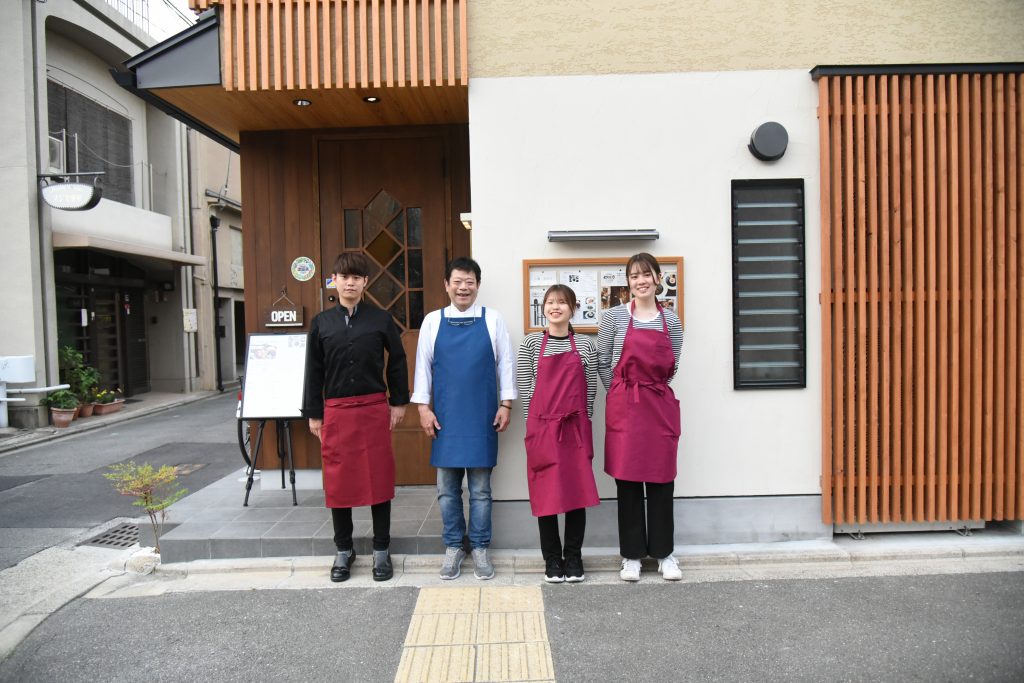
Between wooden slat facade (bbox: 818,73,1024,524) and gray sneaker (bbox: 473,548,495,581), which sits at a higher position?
wooden slat facade (bbox: 818,73,1024,524)

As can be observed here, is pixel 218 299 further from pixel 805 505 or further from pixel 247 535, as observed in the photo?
pixel 805 505

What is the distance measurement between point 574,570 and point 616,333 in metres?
1.56

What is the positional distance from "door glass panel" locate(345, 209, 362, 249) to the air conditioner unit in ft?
29.4

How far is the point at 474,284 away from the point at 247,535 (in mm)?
2456

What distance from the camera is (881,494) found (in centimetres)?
446

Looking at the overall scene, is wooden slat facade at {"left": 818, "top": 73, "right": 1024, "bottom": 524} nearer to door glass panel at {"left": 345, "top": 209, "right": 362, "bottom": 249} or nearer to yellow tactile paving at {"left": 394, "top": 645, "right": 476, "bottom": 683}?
yellow tactile paving at {"left": 394, "top": 645, "right": 476, "bottom": 683}

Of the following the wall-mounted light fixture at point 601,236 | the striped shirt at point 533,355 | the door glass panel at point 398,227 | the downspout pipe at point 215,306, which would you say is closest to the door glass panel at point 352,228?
the door glass panel at point 398,227

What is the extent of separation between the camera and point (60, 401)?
1091 cm

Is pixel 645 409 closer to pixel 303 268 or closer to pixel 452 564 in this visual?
pixel 452 564

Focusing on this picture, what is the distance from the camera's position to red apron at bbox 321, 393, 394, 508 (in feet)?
13.3

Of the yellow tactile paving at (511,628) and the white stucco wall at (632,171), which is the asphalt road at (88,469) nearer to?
the yellow tactile paving at (511,628)

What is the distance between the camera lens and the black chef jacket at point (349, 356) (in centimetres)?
406

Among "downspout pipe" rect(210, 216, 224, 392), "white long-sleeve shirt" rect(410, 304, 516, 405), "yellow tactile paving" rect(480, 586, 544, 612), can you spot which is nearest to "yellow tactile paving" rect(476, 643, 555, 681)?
"yellow tactile paving" rect(480, 586, 544, 612)

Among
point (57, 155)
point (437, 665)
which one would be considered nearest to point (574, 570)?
point (437, 665)
